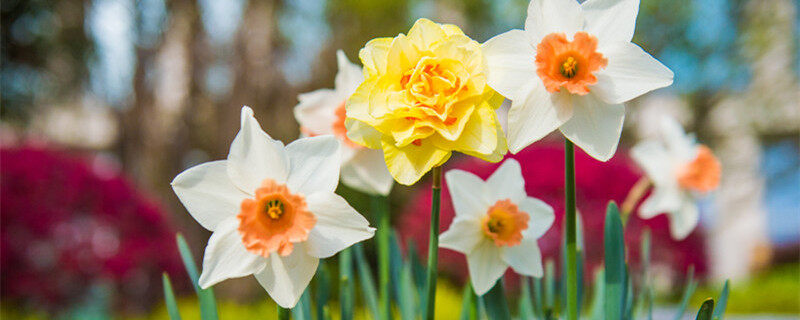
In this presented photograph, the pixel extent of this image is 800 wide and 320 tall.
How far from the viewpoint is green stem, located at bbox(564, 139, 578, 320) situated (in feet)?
1.81

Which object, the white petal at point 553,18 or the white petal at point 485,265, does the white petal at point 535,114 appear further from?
the white petal at point 485,265

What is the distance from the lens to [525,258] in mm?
681

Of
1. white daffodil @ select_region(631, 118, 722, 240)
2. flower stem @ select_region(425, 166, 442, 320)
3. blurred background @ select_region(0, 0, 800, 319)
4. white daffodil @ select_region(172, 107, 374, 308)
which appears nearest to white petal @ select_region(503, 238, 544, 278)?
flower stem @ select_region(425, 166, 442, 320)

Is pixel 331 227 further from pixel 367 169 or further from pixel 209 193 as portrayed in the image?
pixel 367 169

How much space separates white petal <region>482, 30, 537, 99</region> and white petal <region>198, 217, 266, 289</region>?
27 cm

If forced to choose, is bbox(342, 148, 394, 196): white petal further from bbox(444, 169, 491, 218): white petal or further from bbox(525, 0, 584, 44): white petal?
bbox(525, 0, 584, 44): white petal

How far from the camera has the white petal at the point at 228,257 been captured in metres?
0.52

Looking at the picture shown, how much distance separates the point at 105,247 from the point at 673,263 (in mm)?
2870

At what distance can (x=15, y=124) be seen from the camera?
16.8 feet

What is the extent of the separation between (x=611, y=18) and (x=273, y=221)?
369mm

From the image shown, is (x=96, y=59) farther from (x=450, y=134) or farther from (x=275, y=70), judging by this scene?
(x=450, y=134)

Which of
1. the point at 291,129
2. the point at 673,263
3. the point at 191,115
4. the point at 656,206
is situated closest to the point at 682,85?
the point at 673,263

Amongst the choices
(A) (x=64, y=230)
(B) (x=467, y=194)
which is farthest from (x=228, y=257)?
(A) (x=64, y=230)

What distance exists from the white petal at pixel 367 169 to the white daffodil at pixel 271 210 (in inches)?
8.7
